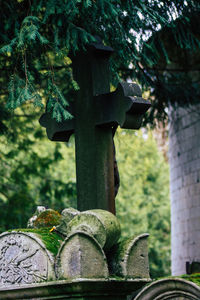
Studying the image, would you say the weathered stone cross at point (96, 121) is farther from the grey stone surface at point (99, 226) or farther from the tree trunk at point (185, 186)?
the tree trunk at point (185, 186)

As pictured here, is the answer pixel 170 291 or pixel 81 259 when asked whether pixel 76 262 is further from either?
pixel 170 291

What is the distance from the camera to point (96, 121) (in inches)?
164

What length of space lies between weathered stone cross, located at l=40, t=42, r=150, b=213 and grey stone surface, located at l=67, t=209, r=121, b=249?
79 cm

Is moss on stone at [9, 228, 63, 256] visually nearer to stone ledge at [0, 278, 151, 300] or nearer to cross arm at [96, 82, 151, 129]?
stone ledge at [0, 278, 151, 300]

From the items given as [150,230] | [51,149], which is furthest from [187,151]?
[150,230]

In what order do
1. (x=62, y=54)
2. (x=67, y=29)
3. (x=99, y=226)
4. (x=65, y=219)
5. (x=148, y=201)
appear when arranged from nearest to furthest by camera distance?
(x=99, y=226), (x=65, y=219), (x=62, y=54), (x=67, y=29), (x=148, y=201)

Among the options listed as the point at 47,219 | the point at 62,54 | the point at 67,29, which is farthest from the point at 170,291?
the point at 67,29

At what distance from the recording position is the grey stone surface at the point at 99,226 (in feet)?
10.0

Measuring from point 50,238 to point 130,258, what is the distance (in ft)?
1.60

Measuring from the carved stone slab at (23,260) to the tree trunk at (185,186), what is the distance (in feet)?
21.0

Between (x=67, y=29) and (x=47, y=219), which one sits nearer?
(x=47, y=219)

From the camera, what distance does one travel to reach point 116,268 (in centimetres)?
312

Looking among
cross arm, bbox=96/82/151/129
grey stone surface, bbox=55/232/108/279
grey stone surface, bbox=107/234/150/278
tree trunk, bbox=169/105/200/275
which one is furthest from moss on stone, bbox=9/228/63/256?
tree trunk, bbox=169/105/200/275

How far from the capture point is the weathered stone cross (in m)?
3.90
